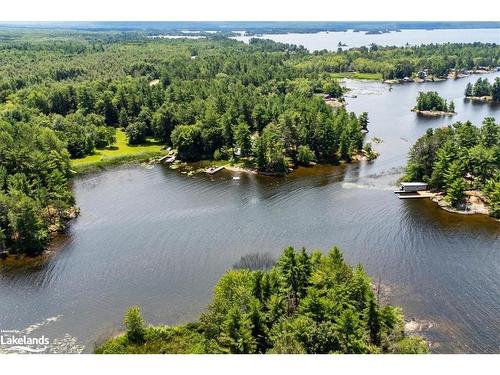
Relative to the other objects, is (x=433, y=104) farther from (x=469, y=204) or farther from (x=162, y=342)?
(x=162, y=342)

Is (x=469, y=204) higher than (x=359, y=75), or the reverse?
(x=469, y=204)

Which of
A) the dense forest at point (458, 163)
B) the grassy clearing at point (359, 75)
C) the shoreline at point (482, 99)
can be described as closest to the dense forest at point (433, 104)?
the shoreline at point (482, 99)

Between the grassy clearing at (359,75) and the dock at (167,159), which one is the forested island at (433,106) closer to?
the grassy clearing at (359,75)

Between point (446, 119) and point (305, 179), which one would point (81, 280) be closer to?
point (305, 179)

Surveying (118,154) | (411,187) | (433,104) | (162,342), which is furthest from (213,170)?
(433,104)

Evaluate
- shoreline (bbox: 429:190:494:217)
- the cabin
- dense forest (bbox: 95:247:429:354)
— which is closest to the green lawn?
the cabin

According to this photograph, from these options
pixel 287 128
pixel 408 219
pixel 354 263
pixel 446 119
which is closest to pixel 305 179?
pixel 287 128

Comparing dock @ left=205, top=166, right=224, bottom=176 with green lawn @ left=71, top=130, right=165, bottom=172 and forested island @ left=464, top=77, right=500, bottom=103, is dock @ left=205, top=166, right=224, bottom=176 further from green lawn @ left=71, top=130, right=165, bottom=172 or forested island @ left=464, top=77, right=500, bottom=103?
forested island @ left=464, top=77, right=500, bottom=103
